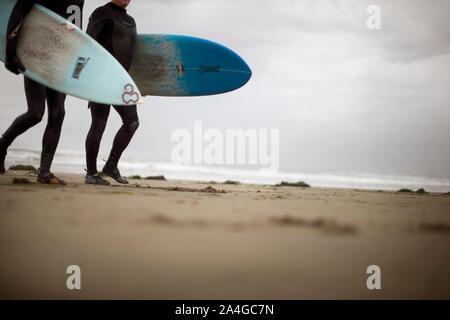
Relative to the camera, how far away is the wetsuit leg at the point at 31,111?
2.51m

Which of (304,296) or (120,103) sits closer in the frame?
(304,296)

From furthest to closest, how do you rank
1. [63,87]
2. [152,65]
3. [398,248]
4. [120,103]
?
[152,65]
[120,103]
[63,87]
[398,248]

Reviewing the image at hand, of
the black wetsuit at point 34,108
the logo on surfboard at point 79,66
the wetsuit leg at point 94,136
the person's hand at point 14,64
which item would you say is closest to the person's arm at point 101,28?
the logo on surfboard at point 79,66

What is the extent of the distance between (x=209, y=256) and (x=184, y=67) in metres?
3.32

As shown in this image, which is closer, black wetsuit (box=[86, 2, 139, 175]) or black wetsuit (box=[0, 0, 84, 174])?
black wetsuit (box=[0, 0, 84, 174])

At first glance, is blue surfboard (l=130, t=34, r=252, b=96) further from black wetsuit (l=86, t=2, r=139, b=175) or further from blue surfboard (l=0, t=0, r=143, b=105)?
blue surfboard (l=0, t=0, r=143, b=105)

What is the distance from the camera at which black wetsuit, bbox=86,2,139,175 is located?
2984 mm

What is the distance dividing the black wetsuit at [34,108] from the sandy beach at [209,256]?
1.41 m

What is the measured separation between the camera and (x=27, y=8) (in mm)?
2602

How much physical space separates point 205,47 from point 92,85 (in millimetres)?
1516

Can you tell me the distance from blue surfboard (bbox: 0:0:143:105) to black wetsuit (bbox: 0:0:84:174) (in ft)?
0.30

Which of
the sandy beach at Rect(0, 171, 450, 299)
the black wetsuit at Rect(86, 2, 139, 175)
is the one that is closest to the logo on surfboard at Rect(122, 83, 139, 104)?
the black wetsuit at Rect(86, 2, 139, 175)
